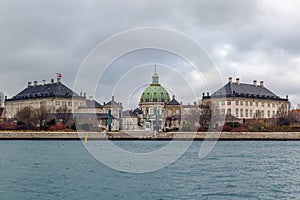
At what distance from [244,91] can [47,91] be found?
50.7 meters

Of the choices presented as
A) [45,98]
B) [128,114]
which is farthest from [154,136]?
[45,98]

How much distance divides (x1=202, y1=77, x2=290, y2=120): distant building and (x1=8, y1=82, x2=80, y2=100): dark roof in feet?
121

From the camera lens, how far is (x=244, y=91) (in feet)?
420

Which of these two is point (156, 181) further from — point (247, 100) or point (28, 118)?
point (247, 100)

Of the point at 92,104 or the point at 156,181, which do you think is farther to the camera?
the point at 92,104

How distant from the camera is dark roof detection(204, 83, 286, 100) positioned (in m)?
124

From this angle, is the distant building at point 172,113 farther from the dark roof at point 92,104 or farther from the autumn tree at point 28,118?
the autumn tree at point 28,118

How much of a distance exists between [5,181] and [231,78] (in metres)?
103

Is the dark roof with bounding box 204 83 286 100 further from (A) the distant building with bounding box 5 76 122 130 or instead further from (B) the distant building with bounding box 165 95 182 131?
(A) the distant building with bounding box 5 76 122 130

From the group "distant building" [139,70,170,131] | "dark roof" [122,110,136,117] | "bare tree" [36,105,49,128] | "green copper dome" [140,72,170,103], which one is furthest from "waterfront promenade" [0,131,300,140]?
"green copper dome" [140,72,170,103]

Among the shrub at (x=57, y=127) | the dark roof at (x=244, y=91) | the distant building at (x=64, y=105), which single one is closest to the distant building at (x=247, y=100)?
the dark roof at (x=244, y=91)

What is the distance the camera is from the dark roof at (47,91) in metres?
135

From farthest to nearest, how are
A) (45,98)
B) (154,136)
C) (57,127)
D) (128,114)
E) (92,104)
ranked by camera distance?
(45,98) < (128,114) < (92,104) < (57,127) < (154,136)

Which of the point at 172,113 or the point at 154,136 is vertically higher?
the point at 172,113
